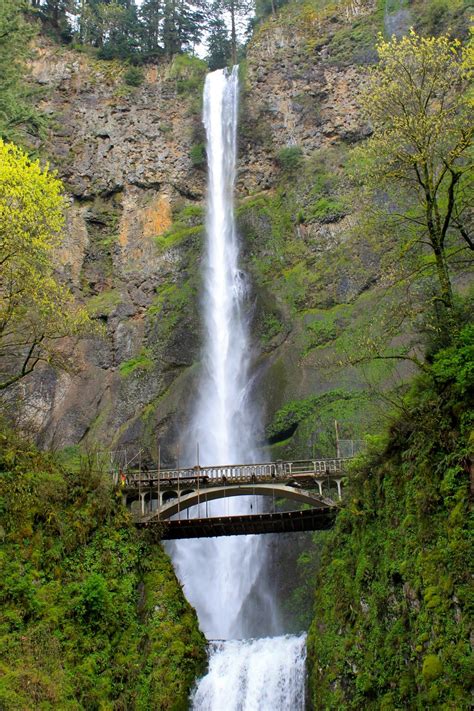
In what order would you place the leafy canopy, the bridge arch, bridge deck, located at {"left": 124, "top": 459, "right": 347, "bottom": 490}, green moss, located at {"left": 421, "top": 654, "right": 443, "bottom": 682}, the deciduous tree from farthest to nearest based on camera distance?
bridge deck, located at {"left": 124, "top": 459, "right": 347, "bottom": 490} < the bridge arch < the leafy canopy < the deciduous tree < green moss, located at {"left": 421, "top": 654, "right": 443, "bottom": 682}

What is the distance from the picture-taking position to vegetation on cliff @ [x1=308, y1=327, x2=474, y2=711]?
9141 mm

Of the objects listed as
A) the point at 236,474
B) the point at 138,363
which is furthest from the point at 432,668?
the point at 138,363

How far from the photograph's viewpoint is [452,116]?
13.8 meters

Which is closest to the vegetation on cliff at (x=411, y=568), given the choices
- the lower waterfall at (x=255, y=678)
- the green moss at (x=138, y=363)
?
the lower waterfall at (x=255, y=678)

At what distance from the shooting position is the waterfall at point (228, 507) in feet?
56.6

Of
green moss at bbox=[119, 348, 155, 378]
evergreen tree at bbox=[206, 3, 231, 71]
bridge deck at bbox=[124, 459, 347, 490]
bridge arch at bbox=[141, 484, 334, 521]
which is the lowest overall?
bridge arch at bbox=[141, 484, 334, 521]

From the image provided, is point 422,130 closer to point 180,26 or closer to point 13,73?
point 13,73

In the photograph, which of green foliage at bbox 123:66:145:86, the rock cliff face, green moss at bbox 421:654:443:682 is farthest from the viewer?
green foliage at bbox 123:66:145:86

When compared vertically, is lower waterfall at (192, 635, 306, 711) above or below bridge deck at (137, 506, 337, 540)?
below

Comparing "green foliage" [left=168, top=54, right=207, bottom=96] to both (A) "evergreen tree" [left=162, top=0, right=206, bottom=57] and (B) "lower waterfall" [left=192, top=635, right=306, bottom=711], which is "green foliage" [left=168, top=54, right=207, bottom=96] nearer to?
(A) "evergreen tree" [left=162, top=0, right=206, bottom=57]

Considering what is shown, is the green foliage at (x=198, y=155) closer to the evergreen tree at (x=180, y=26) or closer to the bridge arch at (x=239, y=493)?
the evergreen tree at (x=180, y=26)

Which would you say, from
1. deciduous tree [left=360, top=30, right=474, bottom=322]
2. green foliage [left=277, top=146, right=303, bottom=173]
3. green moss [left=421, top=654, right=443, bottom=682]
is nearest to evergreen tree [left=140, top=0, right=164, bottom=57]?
green foliage [left=277, top=146, right=303, bottom=173]

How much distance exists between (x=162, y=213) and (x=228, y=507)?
74.8 feet

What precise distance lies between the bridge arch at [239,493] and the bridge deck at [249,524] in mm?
713
